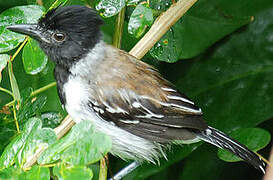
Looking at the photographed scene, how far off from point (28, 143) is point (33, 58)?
66 cm

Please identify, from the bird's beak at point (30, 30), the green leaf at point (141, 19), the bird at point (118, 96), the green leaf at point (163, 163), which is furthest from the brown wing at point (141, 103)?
the green leaf at point (141, 19)

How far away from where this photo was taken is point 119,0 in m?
2.36

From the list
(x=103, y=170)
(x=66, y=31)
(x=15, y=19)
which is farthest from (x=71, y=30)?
(x=103, y=170)

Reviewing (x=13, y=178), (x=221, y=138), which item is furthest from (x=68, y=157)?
(x=221, y=138)

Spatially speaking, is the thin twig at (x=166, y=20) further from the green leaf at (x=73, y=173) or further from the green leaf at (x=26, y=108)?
the green leaf at (x=73, y=173)

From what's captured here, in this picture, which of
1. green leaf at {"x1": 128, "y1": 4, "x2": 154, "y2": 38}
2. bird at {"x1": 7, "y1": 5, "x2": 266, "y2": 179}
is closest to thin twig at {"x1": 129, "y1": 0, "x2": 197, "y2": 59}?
green leaf at {"x1": 128, "y1": 4, "x2": 154, "y2": 38}

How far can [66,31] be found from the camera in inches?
107

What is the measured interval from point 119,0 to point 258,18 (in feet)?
4.61

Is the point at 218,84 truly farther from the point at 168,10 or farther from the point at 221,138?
the point at 168,10

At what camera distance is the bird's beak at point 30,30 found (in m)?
2.40

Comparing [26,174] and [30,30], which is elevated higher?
[30,30]

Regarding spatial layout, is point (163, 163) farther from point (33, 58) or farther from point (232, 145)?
point (33, 58)

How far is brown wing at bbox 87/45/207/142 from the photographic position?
2768 millimetres

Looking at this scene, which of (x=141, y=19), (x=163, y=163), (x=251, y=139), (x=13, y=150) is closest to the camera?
(x=13, y=150)
